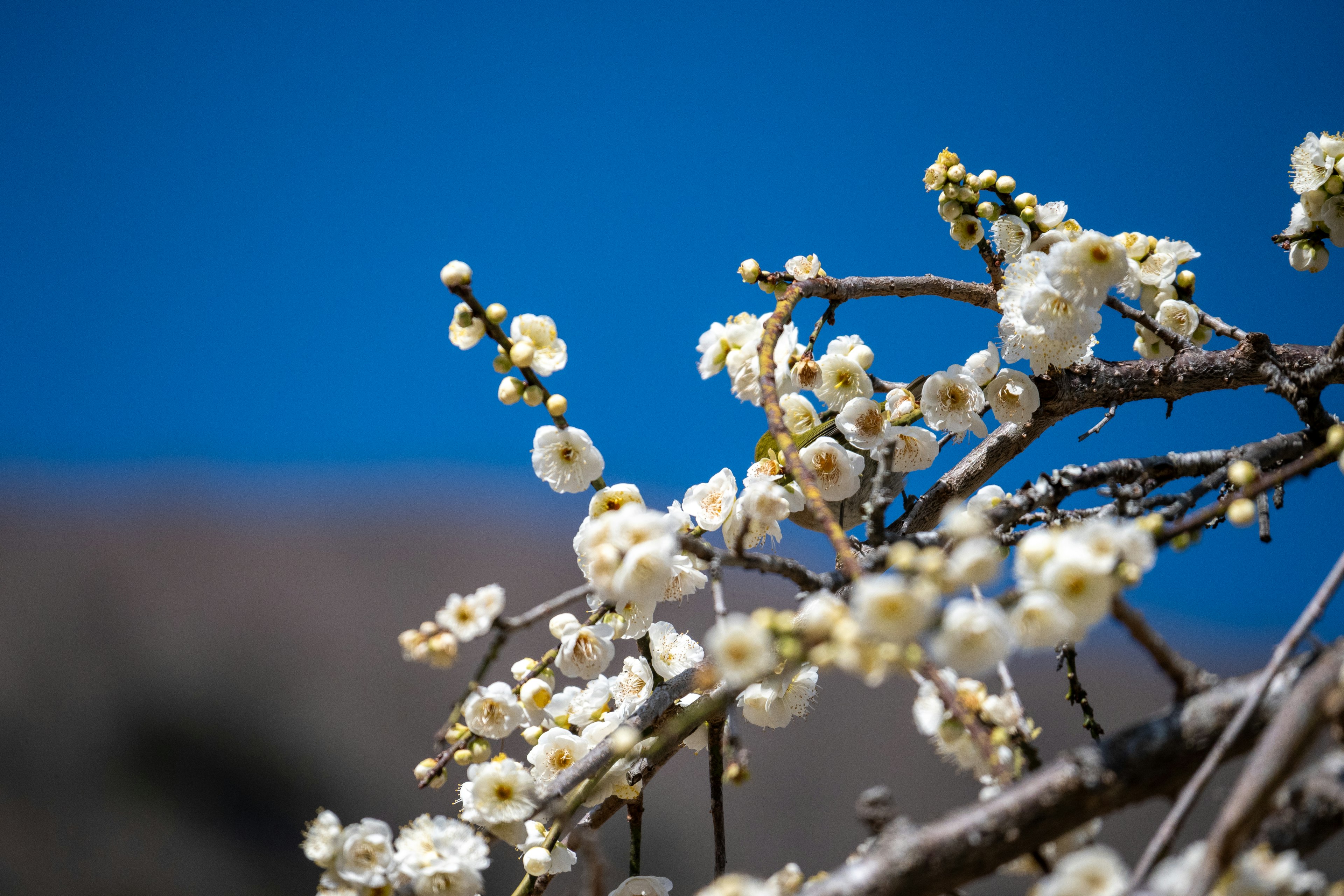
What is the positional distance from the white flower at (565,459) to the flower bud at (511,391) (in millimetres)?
44

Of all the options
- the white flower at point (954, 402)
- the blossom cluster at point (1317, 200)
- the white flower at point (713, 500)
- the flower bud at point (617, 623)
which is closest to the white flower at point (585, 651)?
the flower bud at point (617, 623)

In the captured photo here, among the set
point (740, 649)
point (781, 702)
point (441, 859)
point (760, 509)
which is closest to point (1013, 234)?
point (760, 509)

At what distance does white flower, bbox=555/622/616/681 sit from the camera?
25.2 inches

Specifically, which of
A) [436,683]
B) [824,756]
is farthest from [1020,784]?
[436,683]

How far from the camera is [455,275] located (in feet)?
1.85

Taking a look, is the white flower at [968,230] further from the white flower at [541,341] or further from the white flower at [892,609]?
the white flower at [892,609]

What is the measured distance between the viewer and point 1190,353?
76cm

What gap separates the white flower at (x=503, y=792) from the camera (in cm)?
56

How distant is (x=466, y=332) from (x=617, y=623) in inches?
10.4

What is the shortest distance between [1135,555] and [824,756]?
5.07 feet

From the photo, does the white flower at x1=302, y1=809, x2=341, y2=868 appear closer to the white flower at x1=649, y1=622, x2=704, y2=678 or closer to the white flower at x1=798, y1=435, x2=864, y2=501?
the white flower at x1=649, y1=622, x2=704, y2=678

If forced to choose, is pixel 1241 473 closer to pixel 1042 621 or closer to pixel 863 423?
pixel 1042 621

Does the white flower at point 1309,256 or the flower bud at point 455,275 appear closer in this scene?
the flower bud at point 455,275

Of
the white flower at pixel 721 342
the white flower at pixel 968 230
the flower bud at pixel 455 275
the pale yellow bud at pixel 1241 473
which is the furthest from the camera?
the white flower at pixel 968 230
